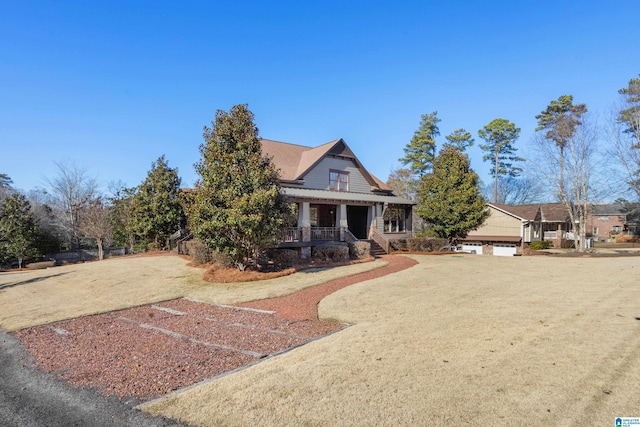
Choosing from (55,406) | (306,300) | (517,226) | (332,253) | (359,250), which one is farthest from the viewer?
(517,226)

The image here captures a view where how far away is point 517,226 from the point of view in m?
34.2

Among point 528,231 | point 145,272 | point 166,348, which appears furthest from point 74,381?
point 528,231

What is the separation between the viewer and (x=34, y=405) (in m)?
4.59

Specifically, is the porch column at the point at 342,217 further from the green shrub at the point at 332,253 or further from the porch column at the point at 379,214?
the green shrub at the point at 332,253

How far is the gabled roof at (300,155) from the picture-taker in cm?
2267

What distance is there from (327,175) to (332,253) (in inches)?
306

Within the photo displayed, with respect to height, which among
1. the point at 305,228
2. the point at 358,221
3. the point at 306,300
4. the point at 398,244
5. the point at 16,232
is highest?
the point at 358,221

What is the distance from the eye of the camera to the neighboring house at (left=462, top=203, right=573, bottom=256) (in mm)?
34000

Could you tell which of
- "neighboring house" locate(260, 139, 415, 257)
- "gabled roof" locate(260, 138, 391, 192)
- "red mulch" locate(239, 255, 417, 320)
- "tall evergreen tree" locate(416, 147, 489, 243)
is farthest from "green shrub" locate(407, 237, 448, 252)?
"red mulch" locate(239, 255, 417, 320)

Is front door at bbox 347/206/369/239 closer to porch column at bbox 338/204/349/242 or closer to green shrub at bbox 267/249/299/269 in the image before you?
porch column at bbox 338/204/349/242

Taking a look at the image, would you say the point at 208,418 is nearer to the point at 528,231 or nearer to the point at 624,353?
the point at 624,353

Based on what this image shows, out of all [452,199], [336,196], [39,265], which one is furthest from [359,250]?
[39,265]

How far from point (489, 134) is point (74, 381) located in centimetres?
5460

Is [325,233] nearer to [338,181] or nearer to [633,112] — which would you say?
[338,181]
